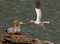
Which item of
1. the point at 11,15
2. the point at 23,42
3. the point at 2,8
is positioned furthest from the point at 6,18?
the point at 23,42

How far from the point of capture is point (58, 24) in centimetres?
884

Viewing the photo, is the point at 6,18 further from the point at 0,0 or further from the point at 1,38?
the point at 1,38

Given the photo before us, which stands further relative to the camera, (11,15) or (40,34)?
(11,15)

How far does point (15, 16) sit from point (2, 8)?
30.5 inches

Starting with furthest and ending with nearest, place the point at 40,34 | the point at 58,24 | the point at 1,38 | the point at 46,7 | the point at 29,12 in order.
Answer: the point at 46,7 → the point at 29,12 → the point at 58,24 → the point at 40,34 → the point at 1,38

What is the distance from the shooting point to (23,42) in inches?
202

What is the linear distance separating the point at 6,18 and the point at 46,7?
154 cm

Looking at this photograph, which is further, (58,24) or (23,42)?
(58,24)

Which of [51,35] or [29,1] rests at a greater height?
[29,1]

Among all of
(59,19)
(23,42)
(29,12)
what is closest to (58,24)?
(59,19)

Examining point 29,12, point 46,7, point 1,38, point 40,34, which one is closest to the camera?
point 1,38

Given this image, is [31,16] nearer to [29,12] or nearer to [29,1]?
[29,12]

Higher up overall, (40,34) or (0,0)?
(0,0)

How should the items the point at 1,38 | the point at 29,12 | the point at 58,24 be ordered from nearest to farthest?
the point at 1,38 → the point at 58,24 → the point at 29,12
